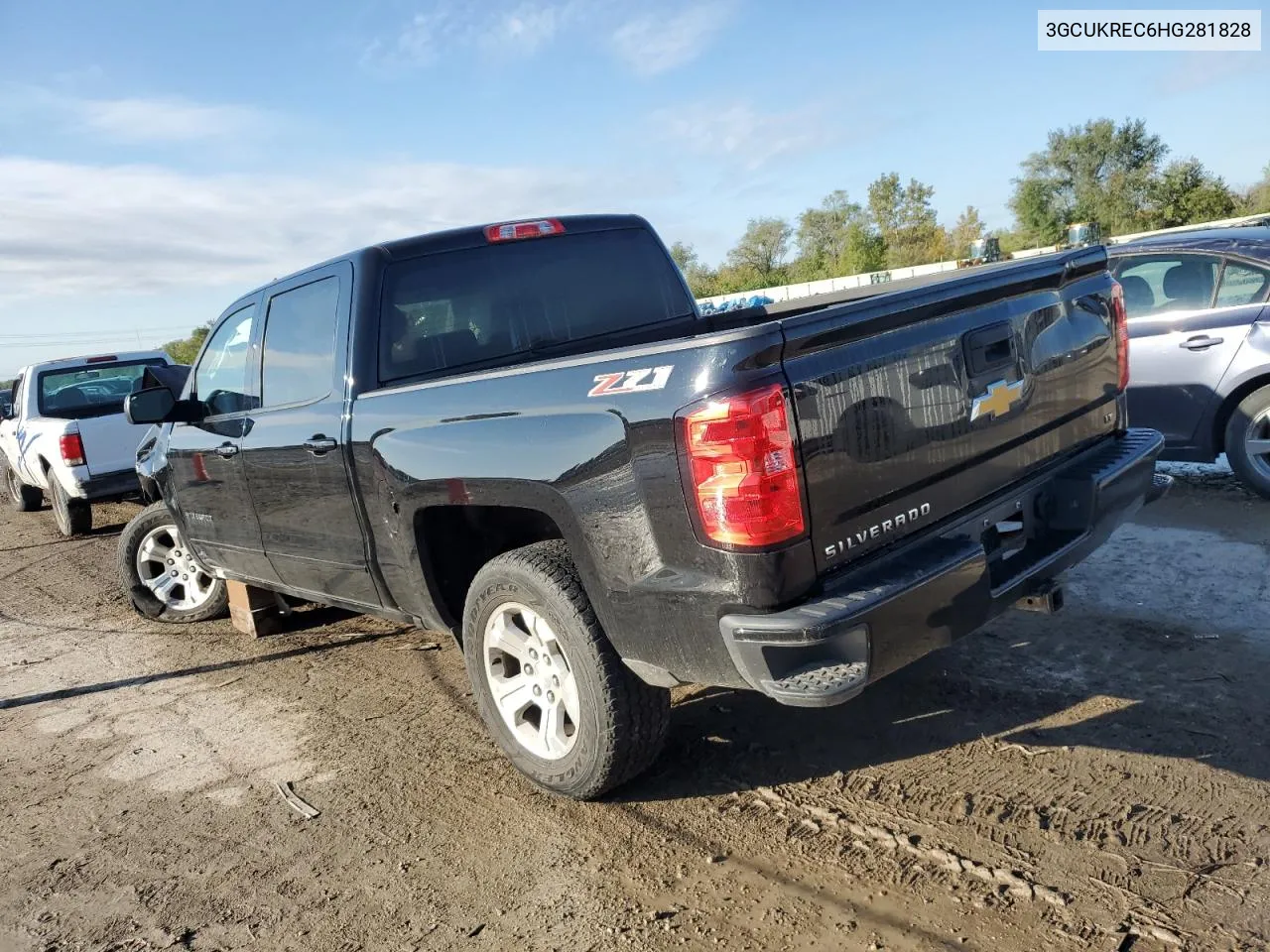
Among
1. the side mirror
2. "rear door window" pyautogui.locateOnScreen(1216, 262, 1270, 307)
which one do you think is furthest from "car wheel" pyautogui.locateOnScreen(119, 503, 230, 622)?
"rear door window" pyautogui.locateOnScreen(1216, 262, 1270, 307)

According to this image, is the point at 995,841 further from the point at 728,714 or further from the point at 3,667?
the point at 3,667

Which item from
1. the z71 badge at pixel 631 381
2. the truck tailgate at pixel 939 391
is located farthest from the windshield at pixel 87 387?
the truck tailgate at pixel 939 391

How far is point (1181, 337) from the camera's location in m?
6.30

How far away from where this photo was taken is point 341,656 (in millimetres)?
5430

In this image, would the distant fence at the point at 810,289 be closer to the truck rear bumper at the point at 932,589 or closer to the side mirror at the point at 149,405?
the truck rear bumper at the point at 932,589

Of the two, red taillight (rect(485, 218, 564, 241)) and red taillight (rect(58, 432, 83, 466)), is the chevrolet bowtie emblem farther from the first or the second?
red taillight (rect(58, 432, 83, 466))

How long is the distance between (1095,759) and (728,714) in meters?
1.37

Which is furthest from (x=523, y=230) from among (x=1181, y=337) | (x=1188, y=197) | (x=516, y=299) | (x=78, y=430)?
(x=1188, y=197)

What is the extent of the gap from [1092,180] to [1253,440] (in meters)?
65.3

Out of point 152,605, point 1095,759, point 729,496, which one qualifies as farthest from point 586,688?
point 152,605

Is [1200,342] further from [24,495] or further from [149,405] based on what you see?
[24,495]

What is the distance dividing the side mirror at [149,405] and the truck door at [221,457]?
0.20m

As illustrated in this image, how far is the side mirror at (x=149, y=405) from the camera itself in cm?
493

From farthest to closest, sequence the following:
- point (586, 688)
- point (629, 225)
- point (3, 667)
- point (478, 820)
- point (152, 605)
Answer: point (152, 605), point (3, 667), point (629, 225), point (478, 820), point (586, 688)
